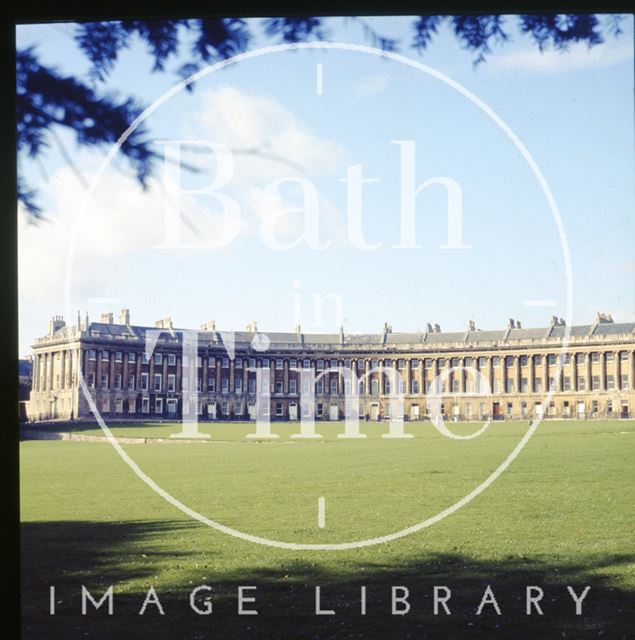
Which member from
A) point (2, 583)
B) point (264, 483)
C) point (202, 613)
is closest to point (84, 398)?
point (264, 483)

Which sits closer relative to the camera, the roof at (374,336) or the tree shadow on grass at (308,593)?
the tree shadow on grass at (308,593)

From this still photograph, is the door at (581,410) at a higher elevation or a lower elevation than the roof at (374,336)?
lower

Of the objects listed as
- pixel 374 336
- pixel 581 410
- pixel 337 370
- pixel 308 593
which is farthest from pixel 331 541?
pixel 374 336

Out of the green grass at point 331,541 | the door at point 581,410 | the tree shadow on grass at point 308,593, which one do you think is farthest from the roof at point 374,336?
the tree shadow on grass at point 308,593

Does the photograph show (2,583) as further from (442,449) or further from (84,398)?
(84,398)

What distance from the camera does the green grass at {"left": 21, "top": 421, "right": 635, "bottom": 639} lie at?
8.84m

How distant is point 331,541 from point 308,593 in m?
2.52

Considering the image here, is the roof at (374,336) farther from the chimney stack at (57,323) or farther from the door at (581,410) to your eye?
the door at (581,410)

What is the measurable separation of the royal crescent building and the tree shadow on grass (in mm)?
26303

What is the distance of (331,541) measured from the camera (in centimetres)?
1245

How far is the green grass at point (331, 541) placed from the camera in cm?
884

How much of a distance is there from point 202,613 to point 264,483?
9.08 metres

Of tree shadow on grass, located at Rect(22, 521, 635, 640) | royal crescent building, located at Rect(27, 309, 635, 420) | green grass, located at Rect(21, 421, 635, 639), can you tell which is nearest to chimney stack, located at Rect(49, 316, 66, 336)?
royal crescent building, located at Rect(27, 309, 635, 420)

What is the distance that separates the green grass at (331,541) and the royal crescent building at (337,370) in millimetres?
19791
